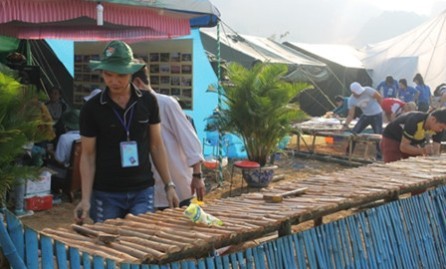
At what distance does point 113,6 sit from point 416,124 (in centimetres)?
331

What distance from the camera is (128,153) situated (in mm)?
3039

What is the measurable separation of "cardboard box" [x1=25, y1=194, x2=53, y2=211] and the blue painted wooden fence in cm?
429

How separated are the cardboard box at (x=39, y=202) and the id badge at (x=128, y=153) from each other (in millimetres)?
3716

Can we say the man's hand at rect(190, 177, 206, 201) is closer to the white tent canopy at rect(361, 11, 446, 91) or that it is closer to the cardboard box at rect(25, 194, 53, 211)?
the cardboard box at rect(25, 194, 53, 211)

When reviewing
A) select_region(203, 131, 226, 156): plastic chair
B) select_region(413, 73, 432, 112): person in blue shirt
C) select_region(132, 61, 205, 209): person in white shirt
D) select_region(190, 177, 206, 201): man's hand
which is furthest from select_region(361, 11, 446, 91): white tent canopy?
select_region(132, 61, 205, 209): person in white shirt

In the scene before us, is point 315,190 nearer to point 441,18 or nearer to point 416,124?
point 416,124

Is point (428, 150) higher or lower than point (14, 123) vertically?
lower

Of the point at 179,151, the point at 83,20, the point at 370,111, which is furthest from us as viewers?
the point at 370,111

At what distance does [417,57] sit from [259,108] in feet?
42.5

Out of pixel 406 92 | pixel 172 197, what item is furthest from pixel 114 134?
pixel 406 92

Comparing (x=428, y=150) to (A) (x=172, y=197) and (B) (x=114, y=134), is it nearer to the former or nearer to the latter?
(A) (x=172, y=197)

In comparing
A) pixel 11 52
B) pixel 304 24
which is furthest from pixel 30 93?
pixel 304 24

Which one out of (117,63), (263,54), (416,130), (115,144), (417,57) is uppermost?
(417,57)

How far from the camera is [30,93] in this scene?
4039 millimetres
